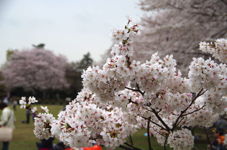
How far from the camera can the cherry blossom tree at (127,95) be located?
2697 mm

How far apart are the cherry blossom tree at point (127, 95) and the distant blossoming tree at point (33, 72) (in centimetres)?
4934

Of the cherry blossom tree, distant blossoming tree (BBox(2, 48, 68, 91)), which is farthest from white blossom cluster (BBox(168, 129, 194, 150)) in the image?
distant blossoming tree (BBox(2, 48, 68, 91))

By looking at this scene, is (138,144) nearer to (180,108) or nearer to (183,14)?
(183,14)

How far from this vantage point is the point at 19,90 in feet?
175

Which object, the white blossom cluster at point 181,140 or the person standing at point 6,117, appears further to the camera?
the person standing at point 6,117

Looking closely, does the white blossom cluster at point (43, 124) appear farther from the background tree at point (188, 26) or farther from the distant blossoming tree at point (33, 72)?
the distant blossoming tree at point (33, 72)

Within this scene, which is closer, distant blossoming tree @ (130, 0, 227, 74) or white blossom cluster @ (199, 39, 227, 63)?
white blossom cluster @ (199, 39, 227, 63)

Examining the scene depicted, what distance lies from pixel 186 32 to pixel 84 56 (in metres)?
56.6

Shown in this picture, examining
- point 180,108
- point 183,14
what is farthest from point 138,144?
point 180,108

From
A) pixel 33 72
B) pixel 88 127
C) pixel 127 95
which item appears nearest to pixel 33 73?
pixel 33 72

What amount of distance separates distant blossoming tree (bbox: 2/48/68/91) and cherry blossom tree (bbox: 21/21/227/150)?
162ft

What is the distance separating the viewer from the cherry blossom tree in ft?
8.85

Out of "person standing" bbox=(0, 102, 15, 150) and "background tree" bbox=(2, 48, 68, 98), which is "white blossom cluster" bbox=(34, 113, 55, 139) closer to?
"person standing" bbox=(0, 102, 15, 150)

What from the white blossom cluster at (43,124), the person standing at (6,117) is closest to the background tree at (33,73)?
the person standing at (6,117)
